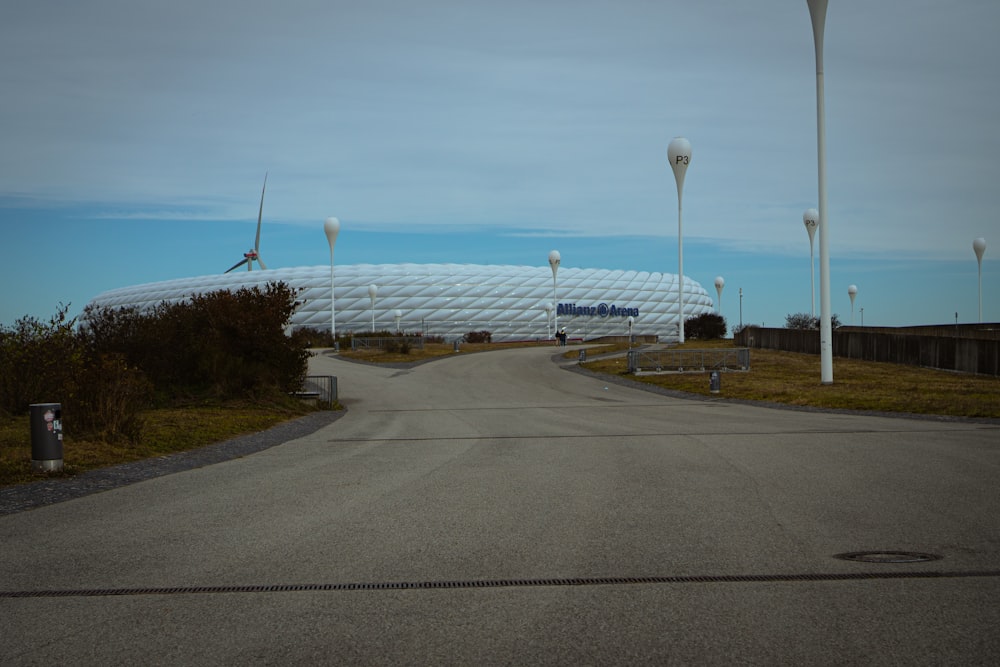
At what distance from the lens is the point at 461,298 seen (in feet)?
378

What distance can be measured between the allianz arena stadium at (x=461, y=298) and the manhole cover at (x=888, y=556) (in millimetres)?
100899

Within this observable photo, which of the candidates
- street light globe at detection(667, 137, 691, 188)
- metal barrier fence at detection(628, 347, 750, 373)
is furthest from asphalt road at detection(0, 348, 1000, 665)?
street light globe at detection(667, 137, 691, 188)

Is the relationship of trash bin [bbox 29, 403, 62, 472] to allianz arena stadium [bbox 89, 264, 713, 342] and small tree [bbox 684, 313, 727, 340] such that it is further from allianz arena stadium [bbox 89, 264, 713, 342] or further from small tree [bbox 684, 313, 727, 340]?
allianz arena stadium [bbox 89, 264, 713, 342]

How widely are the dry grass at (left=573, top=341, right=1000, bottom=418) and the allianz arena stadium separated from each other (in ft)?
239

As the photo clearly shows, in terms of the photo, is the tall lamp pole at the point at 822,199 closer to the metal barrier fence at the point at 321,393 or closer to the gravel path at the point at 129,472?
the metal barrier fence at the point at 321,393

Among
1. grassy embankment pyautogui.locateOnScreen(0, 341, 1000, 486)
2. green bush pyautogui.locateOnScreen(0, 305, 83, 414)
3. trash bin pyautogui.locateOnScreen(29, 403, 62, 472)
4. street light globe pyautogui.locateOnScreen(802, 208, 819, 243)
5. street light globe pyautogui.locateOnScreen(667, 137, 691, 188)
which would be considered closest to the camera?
trash bin pyautogui.locateOnScreen(29, 403, 62, 472)

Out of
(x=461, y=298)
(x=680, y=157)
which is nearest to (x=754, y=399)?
(x=680, y=157)

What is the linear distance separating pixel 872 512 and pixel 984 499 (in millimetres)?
1420

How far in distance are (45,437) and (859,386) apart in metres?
22.0

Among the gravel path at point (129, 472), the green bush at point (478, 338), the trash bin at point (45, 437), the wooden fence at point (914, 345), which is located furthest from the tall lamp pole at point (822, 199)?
the green bush at point (478, 338)

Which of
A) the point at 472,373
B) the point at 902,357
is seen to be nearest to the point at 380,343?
the point at 472,373

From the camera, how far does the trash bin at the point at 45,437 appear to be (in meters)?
11.8

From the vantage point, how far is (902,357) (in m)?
36.3

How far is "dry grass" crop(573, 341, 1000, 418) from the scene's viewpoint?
21.6 metres
